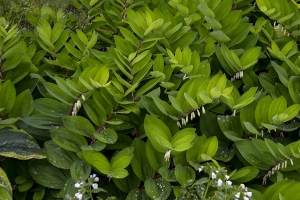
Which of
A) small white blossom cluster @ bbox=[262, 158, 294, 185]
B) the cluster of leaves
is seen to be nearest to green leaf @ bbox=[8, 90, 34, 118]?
the cluster of leaves

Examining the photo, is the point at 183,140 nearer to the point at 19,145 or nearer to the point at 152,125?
the point at 152,125

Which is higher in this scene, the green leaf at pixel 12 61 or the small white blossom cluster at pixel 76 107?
the green leaf at pixel 12 61

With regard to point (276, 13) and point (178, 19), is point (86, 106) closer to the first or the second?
point (178, 19)

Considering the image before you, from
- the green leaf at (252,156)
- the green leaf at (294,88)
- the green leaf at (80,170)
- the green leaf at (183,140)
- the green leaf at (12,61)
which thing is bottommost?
the green leaf at (252,156)

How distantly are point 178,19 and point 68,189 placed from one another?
97cm

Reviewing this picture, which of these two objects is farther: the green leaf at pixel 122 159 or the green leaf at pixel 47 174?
the green leaf at pixel 47 174

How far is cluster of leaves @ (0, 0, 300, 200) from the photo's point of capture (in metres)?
1.35

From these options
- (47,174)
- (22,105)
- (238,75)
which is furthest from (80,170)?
(238,75)

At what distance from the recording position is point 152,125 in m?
1.35

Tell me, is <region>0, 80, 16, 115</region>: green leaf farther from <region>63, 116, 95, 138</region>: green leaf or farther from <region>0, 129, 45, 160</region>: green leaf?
<region>63, 116, 95, 138</region>: green leaf

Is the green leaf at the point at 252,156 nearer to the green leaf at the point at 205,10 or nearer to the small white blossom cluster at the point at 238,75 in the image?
the small white blossom cluster at the point at 238,75

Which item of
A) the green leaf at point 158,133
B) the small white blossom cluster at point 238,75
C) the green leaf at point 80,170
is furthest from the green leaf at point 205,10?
the green leaf at point 80,170

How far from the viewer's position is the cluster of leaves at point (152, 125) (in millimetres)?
1346

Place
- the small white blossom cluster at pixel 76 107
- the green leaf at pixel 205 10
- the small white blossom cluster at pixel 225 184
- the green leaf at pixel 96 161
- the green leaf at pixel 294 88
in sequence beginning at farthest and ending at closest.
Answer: the green leaf at pixel 205 10 < the green leaf at pixel 294 88 < the small white blossom cluster at pixel 76 107 < the green leaf at pixel 96 161 < the small white blossom cluster at pixel 225 184
